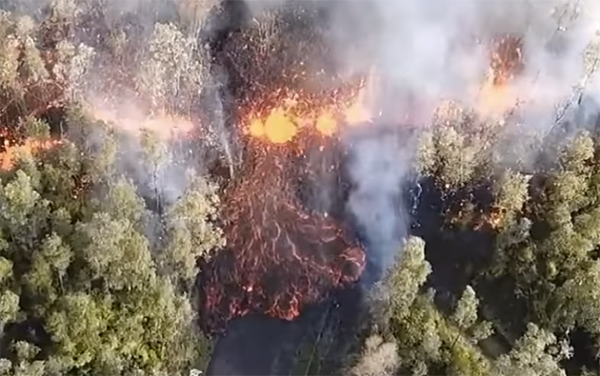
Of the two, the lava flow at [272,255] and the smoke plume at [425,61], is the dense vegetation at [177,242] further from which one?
the smoke plume at [425,61]

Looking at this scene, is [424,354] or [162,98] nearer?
[424,354]

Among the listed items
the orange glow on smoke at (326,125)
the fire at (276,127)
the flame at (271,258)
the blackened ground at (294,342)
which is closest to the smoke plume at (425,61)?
the orange glow on smoke at (326,125)

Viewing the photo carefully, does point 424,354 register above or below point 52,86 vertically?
below

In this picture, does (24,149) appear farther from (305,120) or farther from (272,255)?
(305,120)

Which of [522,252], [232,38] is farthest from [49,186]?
[522,252]

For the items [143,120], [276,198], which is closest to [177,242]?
[276,198]

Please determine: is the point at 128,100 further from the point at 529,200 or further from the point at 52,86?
the point at 529,200

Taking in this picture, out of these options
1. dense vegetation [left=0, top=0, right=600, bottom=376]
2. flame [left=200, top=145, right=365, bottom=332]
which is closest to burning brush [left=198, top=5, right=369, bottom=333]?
flame [left=200, top=145, right=365, bottom=332]
